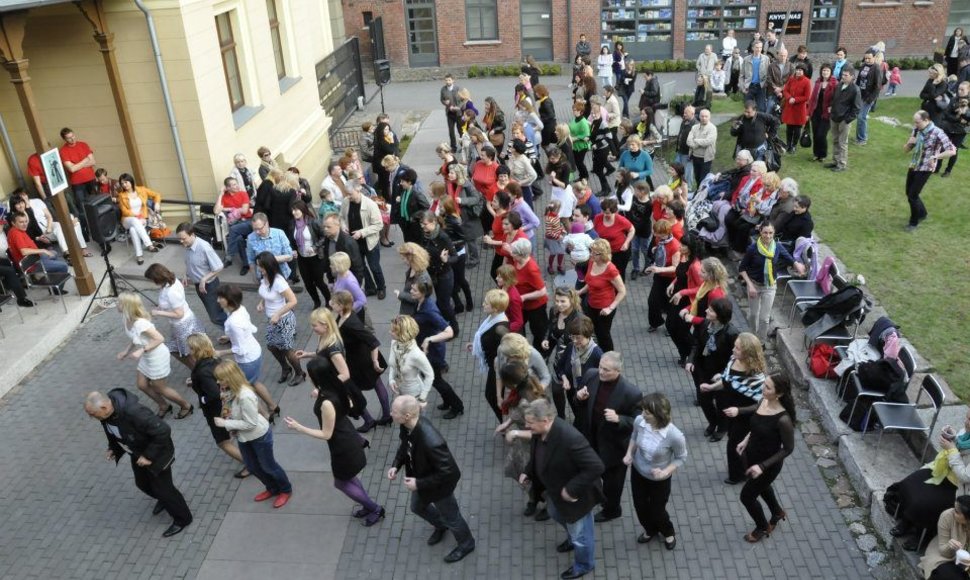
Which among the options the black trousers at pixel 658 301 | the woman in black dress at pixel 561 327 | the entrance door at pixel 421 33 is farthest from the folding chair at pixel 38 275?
the entrance door at pixel 421 33

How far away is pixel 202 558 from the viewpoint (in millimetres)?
6652

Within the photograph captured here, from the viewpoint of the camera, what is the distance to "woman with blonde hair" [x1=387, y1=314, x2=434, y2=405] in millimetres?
6781

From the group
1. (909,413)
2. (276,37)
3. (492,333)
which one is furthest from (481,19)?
(909,413)

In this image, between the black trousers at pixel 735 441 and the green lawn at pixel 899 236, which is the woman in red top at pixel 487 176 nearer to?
the green lawn at pixel 899 236

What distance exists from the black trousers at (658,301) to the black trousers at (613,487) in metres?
3.22

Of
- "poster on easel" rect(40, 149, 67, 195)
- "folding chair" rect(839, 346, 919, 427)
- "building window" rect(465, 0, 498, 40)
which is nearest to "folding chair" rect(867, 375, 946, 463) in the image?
"folding chair" rect(839, 346, 919, 427)

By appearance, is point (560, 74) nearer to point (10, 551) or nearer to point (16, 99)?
point (16, 99)

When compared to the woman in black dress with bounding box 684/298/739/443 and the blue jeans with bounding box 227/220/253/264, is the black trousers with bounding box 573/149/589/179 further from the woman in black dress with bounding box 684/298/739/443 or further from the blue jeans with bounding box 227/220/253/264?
the woman in black dress with bounding box 684/298/739/443

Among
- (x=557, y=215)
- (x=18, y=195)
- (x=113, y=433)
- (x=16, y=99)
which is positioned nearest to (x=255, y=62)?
(x=16, y=99)

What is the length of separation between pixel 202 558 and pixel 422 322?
292 cm

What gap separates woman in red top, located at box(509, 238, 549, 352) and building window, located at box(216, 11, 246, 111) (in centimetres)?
782

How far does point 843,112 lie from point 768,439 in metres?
10.3

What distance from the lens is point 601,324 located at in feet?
27.0

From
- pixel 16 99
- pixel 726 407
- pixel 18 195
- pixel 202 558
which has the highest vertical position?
pixel 16 99
